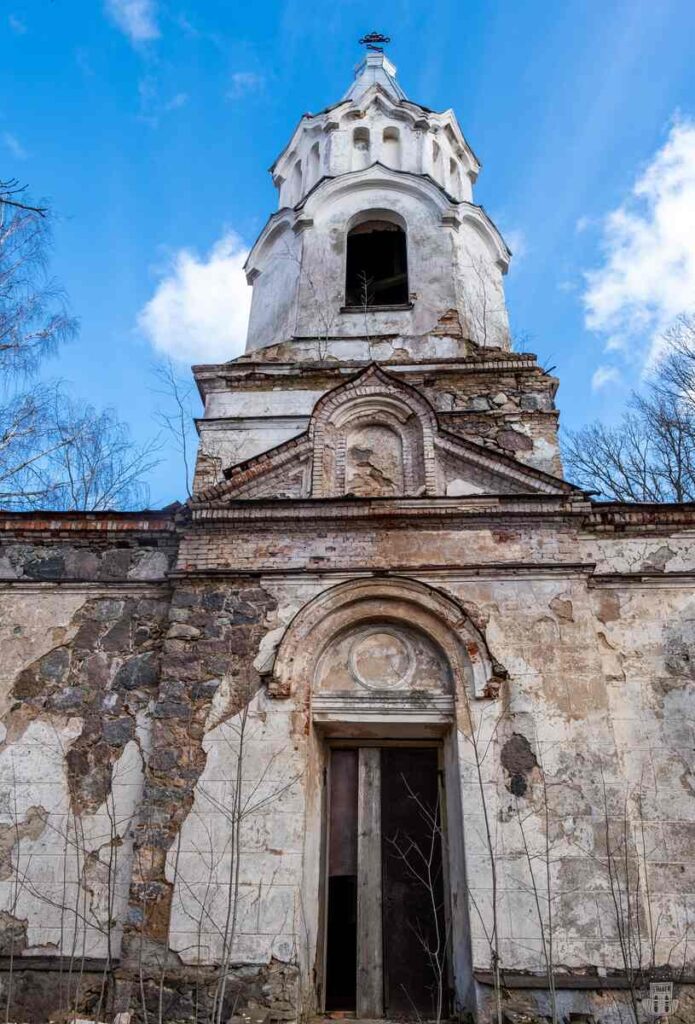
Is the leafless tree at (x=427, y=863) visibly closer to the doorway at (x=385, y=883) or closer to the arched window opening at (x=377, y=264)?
the doorway at (x=385, y=883)

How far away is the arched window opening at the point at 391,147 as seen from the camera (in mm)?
12719

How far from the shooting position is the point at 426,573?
24.1 ft

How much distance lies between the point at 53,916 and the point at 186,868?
121cm

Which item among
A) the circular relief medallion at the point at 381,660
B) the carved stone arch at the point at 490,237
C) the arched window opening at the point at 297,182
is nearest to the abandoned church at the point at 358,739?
the circular relief medallion at the point at 381,660

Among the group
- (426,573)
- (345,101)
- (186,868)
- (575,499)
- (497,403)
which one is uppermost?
(345,101)

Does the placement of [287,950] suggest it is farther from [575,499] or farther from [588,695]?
[575,499]

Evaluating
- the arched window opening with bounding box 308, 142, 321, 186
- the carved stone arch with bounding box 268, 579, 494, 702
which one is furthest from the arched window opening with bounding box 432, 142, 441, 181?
the carved stone arch with bounding box 268, 579, 494, 702

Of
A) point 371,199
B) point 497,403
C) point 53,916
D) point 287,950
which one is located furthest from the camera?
point 371,199

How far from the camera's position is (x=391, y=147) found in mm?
12992

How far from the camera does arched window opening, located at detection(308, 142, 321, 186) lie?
12.7 m

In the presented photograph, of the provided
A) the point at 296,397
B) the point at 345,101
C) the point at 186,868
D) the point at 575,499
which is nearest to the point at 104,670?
the point at 186,868

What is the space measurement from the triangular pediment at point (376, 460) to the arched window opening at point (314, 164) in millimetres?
5384

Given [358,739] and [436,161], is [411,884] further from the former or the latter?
[436,161]

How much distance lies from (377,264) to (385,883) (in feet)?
28.4
